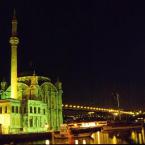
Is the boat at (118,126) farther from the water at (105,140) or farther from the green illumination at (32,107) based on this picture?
the green illumination at (32,107)

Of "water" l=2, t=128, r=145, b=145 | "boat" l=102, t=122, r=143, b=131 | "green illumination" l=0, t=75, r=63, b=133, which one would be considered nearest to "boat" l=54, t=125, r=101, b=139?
"water" l=2, t=128, r=145, b=145

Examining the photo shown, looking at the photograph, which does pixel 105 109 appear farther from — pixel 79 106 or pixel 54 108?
pixel 54 108

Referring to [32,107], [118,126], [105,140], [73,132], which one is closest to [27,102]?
[32,107]

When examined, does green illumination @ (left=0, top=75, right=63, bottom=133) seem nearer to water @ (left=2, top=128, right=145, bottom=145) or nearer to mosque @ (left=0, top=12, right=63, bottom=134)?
mosque @ (left=0, top=12, right=63, bottom=134)

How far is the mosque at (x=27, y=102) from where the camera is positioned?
7562 cm

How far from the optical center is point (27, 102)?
81.5 metres

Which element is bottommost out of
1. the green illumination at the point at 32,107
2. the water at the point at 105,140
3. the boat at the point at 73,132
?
the water at the point at 105,140

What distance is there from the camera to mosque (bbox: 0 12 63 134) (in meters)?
75.6

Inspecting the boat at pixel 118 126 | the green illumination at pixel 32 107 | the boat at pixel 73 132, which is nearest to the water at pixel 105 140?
the boat at pixel 118 126

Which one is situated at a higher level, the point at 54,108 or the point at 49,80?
the point at 49,80

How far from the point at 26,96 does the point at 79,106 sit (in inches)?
2110

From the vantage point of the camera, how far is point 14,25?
88312 mm

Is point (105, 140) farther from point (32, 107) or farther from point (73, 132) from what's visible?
point (32, 107)

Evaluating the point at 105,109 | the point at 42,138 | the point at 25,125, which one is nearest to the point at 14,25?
the point at 25,125
